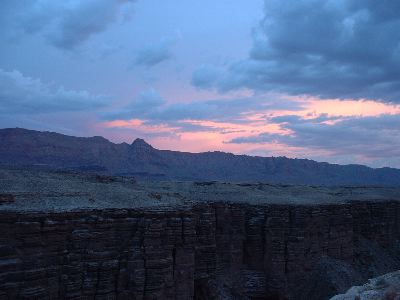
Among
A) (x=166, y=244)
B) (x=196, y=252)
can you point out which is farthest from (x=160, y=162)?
(x=166, y=244)

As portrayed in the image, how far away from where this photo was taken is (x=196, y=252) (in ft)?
91.7

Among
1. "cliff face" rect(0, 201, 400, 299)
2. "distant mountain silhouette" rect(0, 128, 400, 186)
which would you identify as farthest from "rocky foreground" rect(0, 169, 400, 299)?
"distant mountain silhouette" rect(0, 128, 400, 186)

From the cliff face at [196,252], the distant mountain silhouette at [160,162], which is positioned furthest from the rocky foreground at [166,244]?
the distant mountain silhouette at [160,162]

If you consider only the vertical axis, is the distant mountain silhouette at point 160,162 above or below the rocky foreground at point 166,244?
above

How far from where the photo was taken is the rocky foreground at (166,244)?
19.0 m

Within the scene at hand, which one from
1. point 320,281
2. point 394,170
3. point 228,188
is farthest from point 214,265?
point 394,170

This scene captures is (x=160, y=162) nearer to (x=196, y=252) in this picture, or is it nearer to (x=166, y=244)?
(x=196, y=252)

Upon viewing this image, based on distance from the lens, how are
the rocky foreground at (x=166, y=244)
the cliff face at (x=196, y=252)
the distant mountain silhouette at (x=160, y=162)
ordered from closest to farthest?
1. the cliff face at (x=196, y=252)
2. the rocky foreground at (x=166, y=244)
3. the distant mountain silhouette at (x=160, y=162)

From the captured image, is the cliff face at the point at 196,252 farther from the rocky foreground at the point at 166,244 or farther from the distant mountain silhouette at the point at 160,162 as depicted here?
the distant mountain silhouette at the point at 160,162

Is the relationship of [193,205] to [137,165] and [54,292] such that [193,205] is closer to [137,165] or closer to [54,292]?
[54,292]

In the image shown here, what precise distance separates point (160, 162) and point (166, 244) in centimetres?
10959

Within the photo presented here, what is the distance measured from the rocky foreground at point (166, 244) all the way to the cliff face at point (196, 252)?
5cm

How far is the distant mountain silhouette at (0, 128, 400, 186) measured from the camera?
347 ft

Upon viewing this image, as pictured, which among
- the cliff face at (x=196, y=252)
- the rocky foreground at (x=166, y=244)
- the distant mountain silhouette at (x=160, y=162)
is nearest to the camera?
the cliff face at (x=196, y=252)
